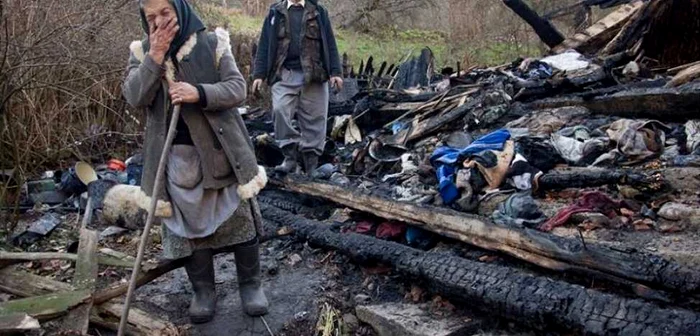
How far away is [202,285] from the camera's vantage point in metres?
3.60

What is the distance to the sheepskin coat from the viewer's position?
3205mm

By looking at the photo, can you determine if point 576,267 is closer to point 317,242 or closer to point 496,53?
point 317,242

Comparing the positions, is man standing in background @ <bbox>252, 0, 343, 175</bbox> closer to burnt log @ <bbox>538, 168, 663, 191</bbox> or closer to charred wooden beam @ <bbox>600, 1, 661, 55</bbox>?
burnt log @ <bbox>538, 168, 663, 191</bbox>

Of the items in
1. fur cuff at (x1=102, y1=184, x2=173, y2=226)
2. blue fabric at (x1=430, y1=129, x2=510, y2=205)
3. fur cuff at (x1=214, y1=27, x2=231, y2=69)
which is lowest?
fur cuff at (x1=102, y1=184, x2=173, y2=226)

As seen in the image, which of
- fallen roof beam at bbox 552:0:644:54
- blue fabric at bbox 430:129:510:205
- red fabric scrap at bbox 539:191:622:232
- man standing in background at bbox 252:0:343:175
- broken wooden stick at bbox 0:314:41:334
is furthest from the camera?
fallen roof beam at bbox 552:0:644:54

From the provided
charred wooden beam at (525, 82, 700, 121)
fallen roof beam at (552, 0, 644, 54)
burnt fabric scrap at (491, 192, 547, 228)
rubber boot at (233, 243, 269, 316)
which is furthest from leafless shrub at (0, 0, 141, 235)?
fallen roof beam at (552, 0, 644, 54)

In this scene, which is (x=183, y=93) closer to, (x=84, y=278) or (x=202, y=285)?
(x=202, y=285)

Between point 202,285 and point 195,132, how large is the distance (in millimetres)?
895

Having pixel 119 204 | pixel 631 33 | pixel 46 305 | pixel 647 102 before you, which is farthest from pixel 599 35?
pixel 46 305

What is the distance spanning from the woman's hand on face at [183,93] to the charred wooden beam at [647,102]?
4.83 meters

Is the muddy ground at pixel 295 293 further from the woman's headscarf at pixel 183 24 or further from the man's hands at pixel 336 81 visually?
the man's hands at pixel 336 81

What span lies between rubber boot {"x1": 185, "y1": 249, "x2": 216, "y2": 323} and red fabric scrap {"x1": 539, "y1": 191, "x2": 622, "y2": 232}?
6.76 ft

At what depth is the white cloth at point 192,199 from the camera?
3297 millimetres

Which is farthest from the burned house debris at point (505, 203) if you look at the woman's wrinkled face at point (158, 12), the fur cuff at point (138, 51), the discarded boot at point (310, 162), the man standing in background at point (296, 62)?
the woman's wrinkled face at point (158, 12)
